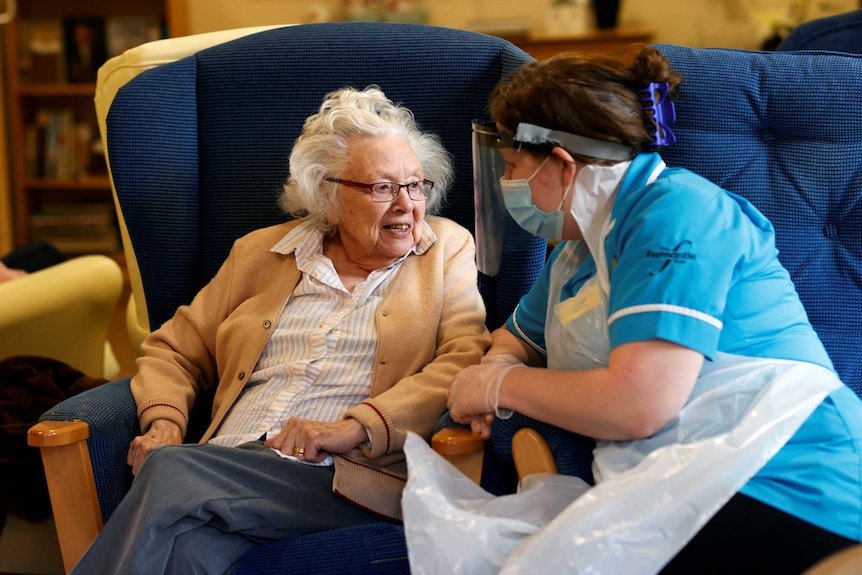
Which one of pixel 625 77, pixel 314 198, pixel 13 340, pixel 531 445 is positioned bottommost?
pixel 13 340

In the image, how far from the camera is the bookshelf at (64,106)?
15.0 ft

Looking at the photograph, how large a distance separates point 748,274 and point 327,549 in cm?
78

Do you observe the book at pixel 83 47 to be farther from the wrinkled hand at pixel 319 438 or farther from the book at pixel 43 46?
the wrinkled hand at pixel 319 438

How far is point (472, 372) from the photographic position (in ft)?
5.04

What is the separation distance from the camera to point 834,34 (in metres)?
2.38

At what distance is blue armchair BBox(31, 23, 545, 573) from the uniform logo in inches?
24.7

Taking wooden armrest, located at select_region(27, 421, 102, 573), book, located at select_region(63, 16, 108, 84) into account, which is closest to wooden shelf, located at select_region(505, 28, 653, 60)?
book, located at select_region(63, 16, 108, 84)

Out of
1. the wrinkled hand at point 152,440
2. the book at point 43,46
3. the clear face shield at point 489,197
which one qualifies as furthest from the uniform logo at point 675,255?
the book at point 43,46

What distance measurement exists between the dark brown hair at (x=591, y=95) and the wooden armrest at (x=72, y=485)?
946 mm

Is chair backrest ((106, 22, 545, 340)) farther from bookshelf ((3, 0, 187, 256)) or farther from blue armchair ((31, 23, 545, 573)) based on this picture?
bookshelf ((3, 0, 187, 256))

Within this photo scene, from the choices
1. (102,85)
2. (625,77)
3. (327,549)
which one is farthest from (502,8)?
(327,549)

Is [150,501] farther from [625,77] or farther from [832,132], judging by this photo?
A: [832,132]

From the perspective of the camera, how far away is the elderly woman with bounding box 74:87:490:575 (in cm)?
154

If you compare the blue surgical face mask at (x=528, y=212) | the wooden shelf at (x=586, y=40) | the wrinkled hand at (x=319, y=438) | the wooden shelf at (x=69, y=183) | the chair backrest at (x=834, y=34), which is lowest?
the wooden shelf at (x=69, y=183)
